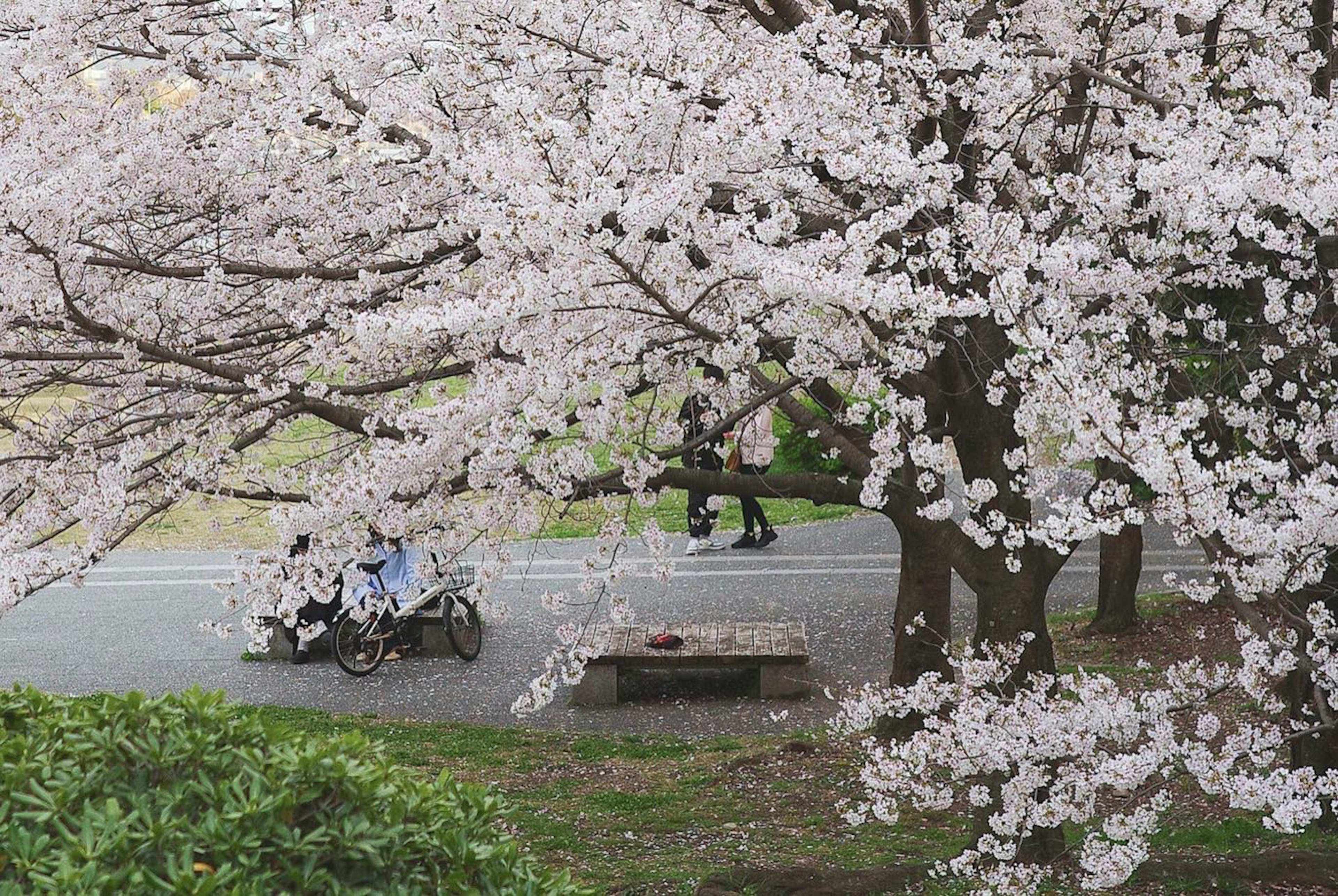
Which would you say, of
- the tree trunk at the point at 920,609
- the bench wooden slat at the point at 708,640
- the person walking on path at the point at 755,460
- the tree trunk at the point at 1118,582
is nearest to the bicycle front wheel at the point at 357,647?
the bench wooden slat at the point at 708,640

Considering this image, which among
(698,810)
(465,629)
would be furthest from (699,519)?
(698,810)

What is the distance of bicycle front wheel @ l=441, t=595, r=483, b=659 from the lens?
35.0 feet

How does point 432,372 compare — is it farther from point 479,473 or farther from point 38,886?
point 38,886

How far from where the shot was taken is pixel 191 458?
17.5 ft

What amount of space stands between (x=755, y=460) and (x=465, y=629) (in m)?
2.89

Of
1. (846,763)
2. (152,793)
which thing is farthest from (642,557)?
(152,793)

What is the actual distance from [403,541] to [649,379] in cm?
126

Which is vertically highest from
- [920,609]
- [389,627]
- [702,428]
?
[702,428]

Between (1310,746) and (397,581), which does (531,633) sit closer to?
(397,581)

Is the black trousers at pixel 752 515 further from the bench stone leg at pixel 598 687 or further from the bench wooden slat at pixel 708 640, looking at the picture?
the bench stone leg at pixel 598 687

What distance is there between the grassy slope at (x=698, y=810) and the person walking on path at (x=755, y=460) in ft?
5.39

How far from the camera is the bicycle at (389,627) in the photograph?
10430 millimetres

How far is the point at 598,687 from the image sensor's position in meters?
9.41

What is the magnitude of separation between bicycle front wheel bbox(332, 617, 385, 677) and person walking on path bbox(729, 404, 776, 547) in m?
3.12
